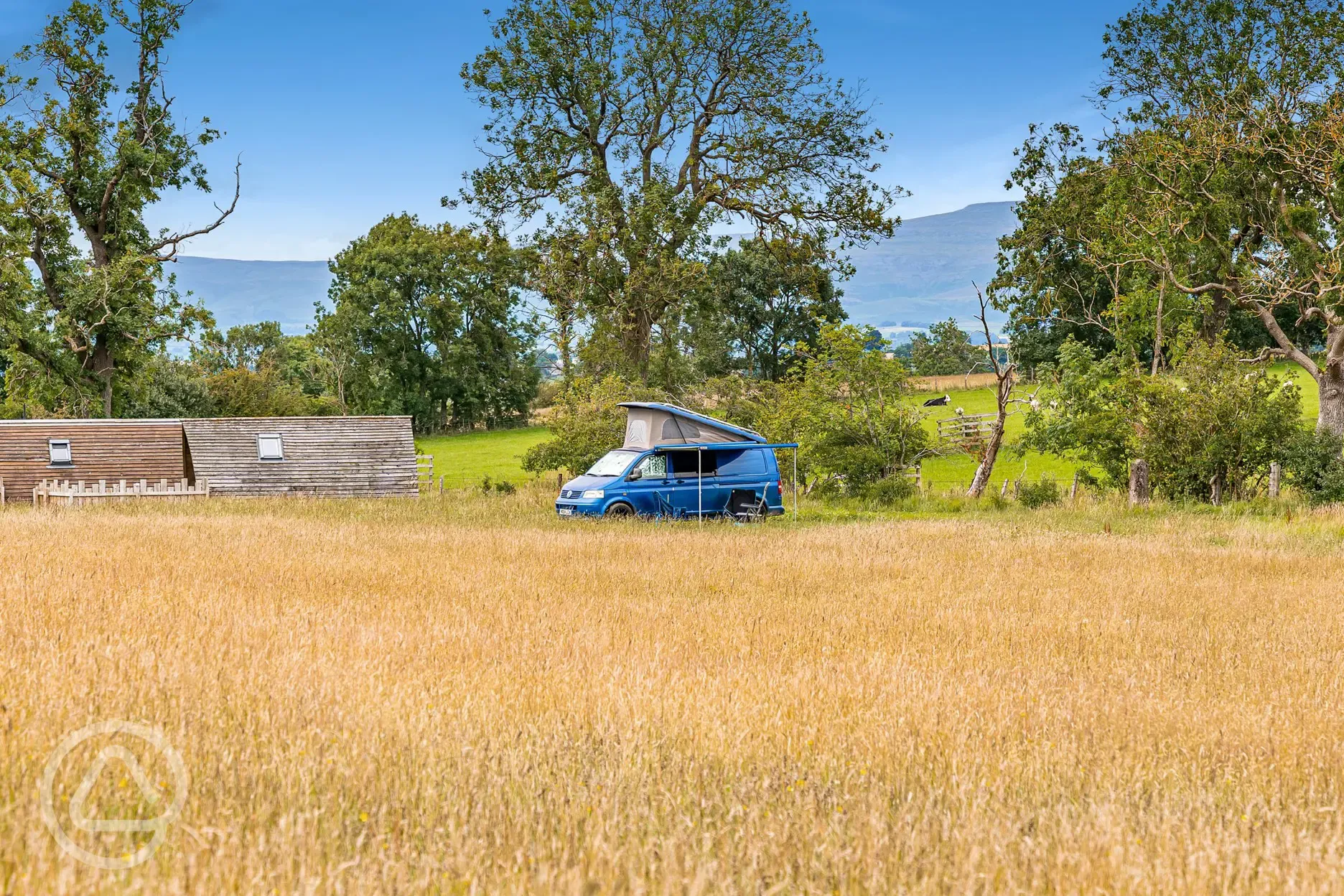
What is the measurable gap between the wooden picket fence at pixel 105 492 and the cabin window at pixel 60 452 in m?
0.80

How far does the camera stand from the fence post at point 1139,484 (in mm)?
24641

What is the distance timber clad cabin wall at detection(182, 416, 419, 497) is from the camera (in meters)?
30.3

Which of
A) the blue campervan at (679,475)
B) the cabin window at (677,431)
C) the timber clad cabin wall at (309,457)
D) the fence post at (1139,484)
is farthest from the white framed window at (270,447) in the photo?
the fence post at (1139,484)

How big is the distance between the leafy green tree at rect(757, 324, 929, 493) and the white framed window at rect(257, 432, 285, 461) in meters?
15.1

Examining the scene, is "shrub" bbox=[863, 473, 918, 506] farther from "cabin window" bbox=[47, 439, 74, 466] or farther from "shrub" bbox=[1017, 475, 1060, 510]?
"cabin window" bbox=[47, 439, 74, 466]

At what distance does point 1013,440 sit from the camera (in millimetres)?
37250

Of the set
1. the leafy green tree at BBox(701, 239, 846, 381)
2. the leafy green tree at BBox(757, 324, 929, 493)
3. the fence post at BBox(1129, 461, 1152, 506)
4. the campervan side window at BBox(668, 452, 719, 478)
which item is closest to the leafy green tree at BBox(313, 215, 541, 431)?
the leafy green tree at BBox(701, 239, 846, 381)

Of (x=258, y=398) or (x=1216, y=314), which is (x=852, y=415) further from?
(x=258, y=398)

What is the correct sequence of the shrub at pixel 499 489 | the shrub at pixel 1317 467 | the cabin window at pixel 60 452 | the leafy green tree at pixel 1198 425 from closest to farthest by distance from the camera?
the shrub at pixel 1317 467 < the leafy green tree at pixel 1198 425 < the cabin window at pixel 60 452 < the shrub at pixel 499 489

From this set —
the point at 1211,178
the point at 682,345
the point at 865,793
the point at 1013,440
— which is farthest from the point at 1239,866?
the point at 682,345

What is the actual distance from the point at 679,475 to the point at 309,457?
15.2 meters

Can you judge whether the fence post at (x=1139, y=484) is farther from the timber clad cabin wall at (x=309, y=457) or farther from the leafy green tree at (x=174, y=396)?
the leafy green tree at (x=174, y=396)

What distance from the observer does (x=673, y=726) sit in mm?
5617

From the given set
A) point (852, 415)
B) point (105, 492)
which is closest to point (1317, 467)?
point (852, 415)
